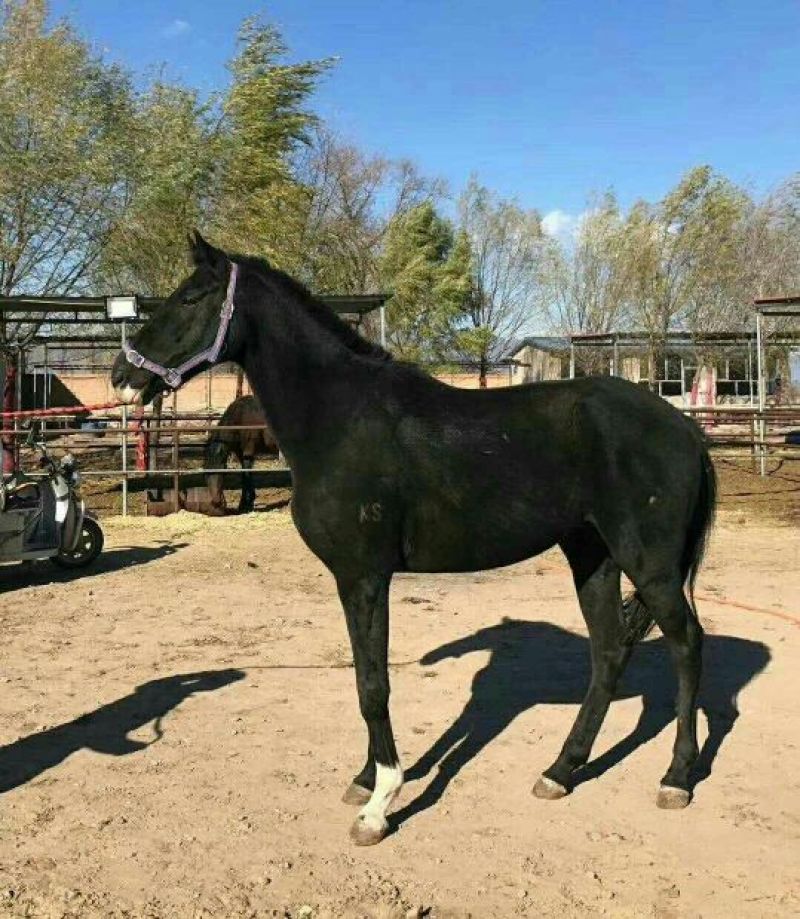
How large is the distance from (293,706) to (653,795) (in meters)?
1.82

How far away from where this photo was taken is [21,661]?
5184mm

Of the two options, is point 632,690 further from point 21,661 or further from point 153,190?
point 153,190

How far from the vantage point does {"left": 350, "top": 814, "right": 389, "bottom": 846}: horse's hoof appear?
300 centimetres

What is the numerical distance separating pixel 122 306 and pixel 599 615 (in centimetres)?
909

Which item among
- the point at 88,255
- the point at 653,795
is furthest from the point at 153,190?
the point at 653,795

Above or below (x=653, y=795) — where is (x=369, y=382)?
above

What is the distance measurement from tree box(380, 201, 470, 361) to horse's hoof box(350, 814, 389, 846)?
27.6 m

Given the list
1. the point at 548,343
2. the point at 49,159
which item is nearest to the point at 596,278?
the point at 548,343

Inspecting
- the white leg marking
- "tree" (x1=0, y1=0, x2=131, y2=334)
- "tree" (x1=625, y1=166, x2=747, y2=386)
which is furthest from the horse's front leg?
"tree" (x1=625, y1=166, x2=747, y2=386)

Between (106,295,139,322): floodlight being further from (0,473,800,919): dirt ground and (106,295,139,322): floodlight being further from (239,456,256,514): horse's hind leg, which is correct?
(0,473,800,919): dirt ground

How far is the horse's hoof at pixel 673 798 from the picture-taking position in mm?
3291

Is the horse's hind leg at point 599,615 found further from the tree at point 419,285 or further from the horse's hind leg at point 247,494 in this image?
the tree at point 419,285

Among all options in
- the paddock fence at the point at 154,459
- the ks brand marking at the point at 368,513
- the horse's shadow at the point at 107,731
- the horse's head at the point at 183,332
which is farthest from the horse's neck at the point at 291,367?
the paddock fence at the point at 154,459

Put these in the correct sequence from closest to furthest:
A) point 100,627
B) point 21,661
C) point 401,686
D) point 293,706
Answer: point 293,706
point 401,686
point 21,661
point 100,627
